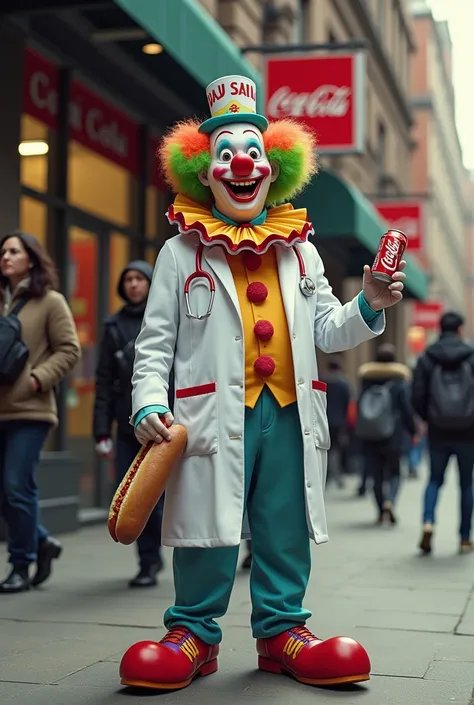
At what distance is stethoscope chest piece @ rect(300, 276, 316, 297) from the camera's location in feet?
14.5

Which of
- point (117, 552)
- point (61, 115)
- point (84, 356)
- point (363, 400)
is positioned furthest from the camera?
point (363, 400)

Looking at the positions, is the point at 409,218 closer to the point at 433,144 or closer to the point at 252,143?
the point at 252,143

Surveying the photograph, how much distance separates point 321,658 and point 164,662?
22.1 inches

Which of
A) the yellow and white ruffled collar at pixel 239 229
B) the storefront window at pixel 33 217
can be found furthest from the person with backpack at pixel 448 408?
Result: the yellow and white ruffled collar at pixel 239 229

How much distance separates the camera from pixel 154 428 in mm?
4074

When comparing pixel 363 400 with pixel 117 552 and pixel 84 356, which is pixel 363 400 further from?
pixel 117 552

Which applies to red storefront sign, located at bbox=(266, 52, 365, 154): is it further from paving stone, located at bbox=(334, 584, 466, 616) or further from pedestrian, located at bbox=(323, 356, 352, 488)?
paving stone, located at bbox=(334, 584, 466, 616)

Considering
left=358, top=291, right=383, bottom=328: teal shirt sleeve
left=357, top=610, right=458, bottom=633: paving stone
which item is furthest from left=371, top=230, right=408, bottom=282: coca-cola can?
left=357, top=610, right=458, bottom=633: paving stone

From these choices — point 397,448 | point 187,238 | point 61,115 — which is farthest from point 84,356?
point 187,238

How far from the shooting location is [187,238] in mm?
4414

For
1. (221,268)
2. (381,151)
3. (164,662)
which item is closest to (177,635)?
(164,662)

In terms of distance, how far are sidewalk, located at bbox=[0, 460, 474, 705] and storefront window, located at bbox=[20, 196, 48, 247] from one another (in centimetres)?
259

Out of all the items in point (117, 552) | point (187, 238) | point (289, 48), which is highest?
point (289, 48)

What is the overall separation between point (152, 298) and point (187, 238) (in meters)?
0.28
